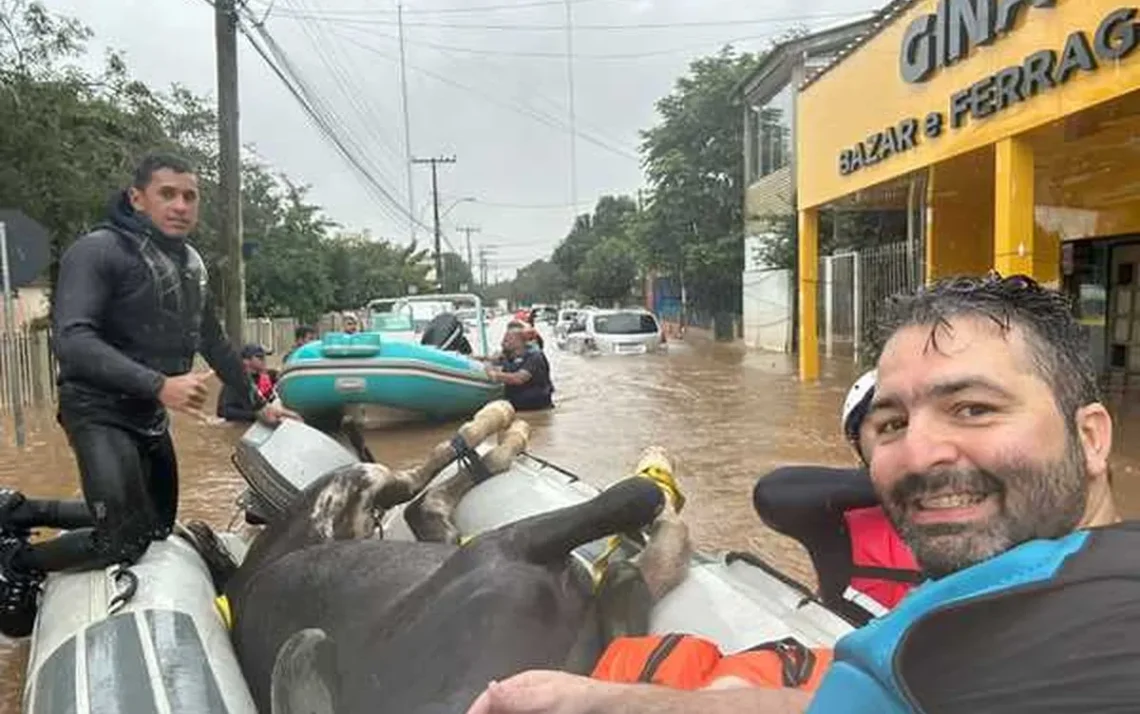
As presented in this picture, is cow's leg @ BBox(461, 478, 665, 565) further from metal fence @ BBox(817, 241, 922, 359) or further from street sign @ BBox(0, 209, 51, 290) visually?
metal fence @ BBox(817, 241, 922, 359)

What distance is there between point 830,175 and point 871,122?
1.89 metres

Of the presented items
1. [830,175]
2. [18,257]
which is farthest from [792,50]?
[18,257]

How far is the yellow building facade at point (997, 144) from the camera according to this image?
8.59 metres

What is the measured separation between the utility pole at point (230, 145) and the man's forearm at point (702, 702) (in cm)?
1233

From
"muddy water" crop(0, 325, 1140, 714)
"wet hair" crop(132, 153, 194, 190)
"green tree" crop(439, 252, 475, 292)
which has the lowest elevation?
"muddy water" crop(0, 325, 1140, 714)

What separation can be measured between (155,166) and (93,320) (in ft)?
1.88

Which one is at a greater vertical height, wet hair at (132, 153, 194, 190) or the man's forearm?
wet hair at (132, 153, 194, 190)

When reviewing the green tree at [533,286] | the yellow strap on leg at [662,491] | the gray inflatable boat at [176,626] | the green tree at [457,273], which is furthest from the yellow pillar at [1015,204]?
the green tree at [533,286]

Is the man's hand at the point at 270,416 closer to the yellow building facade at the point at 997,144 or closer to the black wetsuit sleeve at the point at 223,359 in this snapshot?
the black wetsuit sleeve at the point at 223,359

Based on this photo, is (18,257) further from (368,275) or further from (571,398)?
(368,275)

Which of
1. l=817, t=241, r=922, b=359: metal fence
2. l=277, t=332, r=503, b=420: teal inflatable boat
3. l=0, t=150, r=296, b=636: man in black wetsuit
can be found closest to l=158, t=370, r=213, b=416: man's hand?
l=0, t=150, r=296, b=636: man in black wetsuit

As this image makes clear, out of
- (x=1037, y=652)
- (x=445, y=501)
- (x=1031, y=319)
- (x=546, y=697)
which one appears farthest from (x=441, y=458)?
(x=1037, y=652)

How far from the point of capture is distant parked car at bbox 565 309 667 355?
976 inches

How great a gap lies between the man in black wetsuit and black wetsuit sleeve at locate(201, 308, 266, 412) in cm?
39
